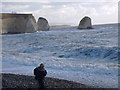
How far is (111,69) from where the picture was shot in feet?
50.7

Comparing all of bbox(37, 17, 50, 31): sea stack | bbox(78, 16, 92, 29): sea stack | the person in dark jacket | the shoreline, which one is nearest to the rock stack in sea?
bbox(37, 17, 50, 31): sea stack

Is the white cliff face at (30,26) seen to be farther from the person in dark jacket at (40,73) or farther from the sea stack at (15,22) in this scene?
the person in dark jacket at (40,73)

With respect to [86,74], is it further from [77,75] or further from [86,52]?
[86,52]

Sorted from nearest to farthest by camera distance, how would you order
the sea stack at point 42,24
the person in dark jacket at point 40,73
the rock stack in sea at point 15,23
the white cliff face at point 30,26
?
the person in dark jacket at point 40,73
the rock stack in sea at point 15,23
the white cliff face at point 30,26
the sea stack at point 42,24

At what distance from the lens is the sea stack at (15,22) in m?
82.2

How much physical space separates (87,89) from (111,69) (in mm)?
5752

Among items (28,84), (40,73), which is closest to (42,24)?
(28,84)

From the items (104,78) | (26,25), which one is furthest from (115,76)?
(26,25)

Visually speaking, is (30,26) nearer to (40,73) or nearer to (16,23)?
(16,23)

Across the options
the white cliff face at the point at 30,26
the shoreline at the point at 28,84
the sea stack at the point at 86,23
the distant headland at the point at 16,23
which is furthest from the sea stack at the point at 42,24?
the shoreline at the point at 28,84

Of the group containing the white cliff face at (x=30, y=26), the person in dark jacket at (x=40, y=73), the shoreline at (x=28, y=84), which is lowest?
the shoreline at (x=28, y=84)

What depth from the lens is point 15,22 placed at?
8250cm

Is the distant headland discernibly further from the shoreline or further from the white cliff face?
the shoreline

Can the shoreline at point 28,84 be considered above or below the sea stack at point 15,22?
below
